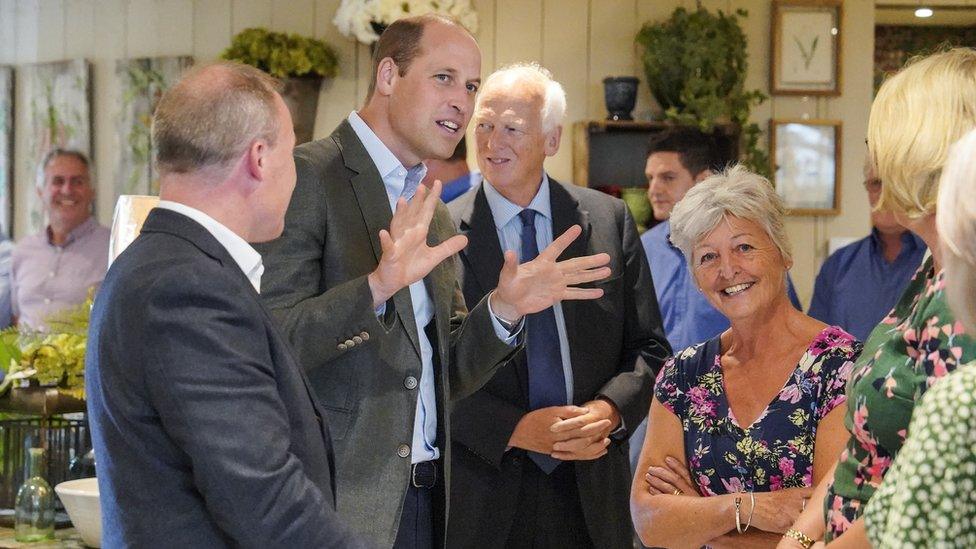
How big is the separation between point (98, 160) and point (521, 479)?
12.3ft

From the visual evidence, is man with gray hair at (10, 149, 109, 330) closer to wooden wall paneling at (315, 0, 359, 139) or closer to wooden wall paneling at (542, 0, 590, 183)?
wooden wall paneling at (315, 0, 359, 139)

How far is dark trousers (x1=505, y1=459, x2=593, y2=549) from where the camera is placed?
268cm

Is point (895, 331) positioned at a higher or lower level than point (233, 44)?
lower

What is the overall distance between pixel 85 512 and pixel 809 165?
3.58 meters

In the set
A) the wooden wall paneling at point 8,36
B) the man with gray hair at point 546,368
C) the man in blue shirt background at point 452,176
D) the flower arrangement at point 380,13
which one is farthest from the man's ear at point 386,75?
the wooden wall paneling at point 8,36

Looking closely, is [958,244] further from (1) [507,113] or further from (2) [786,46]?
(2) [786,46]

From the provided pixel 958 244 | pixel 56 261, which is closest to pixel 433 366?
pixel 958 244

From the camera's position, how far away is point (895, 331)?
1592mm

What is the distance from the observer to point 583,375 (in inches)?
108

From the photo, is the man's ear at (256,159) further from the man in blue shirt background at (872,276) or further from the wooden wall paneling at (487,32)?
the wooden wall paneling at (487,32)

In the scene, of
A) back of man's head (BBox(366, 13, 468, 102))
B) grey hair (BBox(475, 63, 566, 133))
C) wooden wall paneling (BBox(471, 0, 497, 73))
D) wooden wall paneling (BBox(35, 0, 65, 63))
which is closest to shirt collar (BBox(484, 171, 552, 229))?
grey hair (BBox(475, 63, 566, 133))

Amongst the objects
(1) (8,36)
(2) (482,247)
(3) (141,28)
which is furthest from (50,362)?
(1) (8,36)

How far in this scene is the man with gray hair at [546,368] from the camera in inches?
104

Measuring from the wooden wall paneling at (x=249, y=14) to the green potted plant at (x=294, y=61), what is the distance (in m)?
0.32
